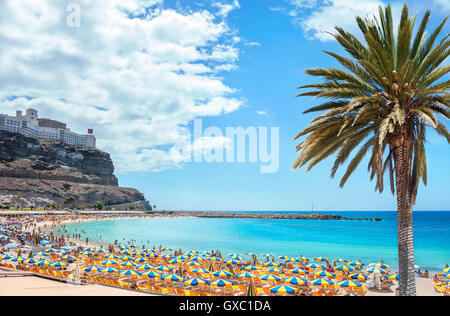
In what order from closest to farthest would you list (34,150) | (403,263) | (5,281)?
(403,263) < (5,281) < (34,150)

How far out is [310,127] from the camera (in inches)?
379

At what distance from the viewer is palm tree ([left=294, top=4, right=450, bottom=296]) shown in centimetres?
823

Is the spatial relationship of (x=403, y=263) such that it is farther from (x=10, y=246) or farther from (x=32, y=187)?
(x=32, y=187)

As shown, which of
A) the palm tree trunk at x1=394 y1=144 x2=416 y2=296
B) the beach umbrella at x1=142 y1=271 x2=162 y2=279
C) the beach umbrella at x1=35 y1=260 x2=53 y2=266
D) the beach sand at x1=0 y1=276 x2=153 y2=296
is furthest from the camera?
the beach umbrella at x1=35 y1=260 x2=53 y2=266

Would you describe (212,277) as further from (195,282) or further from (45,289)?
(45,289)

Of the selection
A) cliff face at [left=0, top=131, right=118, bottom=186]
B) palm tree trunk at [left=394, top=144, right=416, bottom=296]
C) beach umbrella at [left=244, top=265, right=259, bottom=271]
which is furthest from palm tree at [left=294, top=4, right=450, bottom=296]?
cliff face at [left=0, top=131, right=118, bottom=186]

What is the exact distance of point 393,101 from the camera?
8.58 meters

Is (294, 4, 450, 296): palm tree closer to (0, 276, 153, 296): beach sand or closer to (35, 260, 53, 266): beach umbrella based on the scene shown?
(0, 276, 153, 296): beach sand

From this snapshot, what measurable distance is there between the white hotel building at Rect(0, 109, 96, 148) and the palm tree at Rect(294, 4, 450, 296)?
166 metres

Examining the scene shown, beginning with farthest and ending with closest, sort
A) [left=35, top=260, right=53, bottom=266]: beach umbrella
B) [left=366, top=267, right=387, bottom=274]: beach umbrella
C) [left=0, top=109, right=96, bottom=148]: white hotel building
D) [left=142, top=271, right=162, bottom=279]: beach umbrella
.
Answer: [left=0, top=109, right=96, bottom=148]: white hotel building → [left=366, top=267, right=387, bottom=274]: beach umbrella → [left=35, top=260, right=53, bottom=266]: beach umbrella → [left=142, top=271, right=162, bottom=279]: beach umbrella

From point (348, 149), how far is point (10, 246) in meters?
32.8

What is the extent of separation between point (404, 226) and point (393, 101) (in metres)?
3.48

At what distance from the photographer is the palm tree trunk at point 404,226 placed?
816 cm
